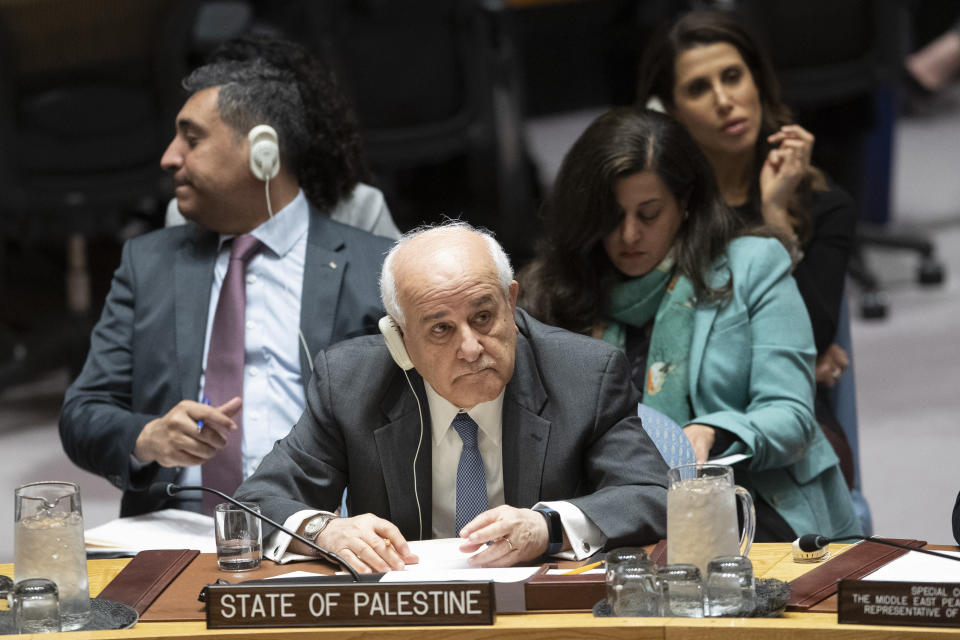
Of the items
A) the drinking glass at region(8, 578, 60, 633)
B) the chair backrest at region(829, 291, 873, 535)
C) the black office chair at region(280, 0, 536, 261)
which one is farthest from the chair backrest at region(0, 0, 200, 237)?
the drinking glass at region(8, 578, 60, 633)

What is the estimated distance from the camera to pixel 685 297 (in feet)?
9.76

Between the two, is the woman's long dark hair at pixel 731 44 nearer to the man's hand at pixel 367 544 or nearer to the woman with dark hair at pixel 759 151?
the woman with dark hair at pixel 759 151

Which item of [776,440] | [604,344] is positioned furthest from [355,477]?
[776,440]

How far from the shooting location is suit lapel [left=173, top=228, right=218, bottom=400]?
3014mm

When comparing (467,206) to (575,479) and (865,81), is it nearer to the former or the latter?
(865,81)

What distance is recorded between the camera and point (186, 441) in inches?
105

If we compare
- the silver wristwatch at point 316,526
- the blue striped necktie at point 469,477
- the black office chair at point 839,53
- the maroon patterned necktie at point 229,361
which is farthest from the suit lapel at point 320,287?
the black office chair at point 839,53

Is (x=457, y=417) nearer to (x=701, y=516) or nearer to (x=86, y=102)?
(x=701, y=516)

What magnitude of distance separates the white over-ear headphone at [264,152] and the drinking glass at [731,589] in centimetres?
153

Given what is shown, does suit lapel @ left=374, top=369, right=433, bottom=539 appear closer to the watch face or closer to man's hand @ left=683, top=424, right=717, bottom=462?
the watch face

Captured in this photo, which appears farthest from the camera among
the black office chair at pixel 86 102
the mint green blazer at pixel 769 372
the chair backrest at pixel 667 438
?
the black office chair at pixel 86 102

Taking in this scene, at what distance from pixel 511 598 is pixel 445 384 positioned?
485 mm

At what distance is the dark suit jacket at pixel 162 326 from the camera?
9.78ft

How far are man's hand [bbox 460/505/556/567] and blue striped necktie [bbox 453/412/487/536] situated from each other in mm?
232
